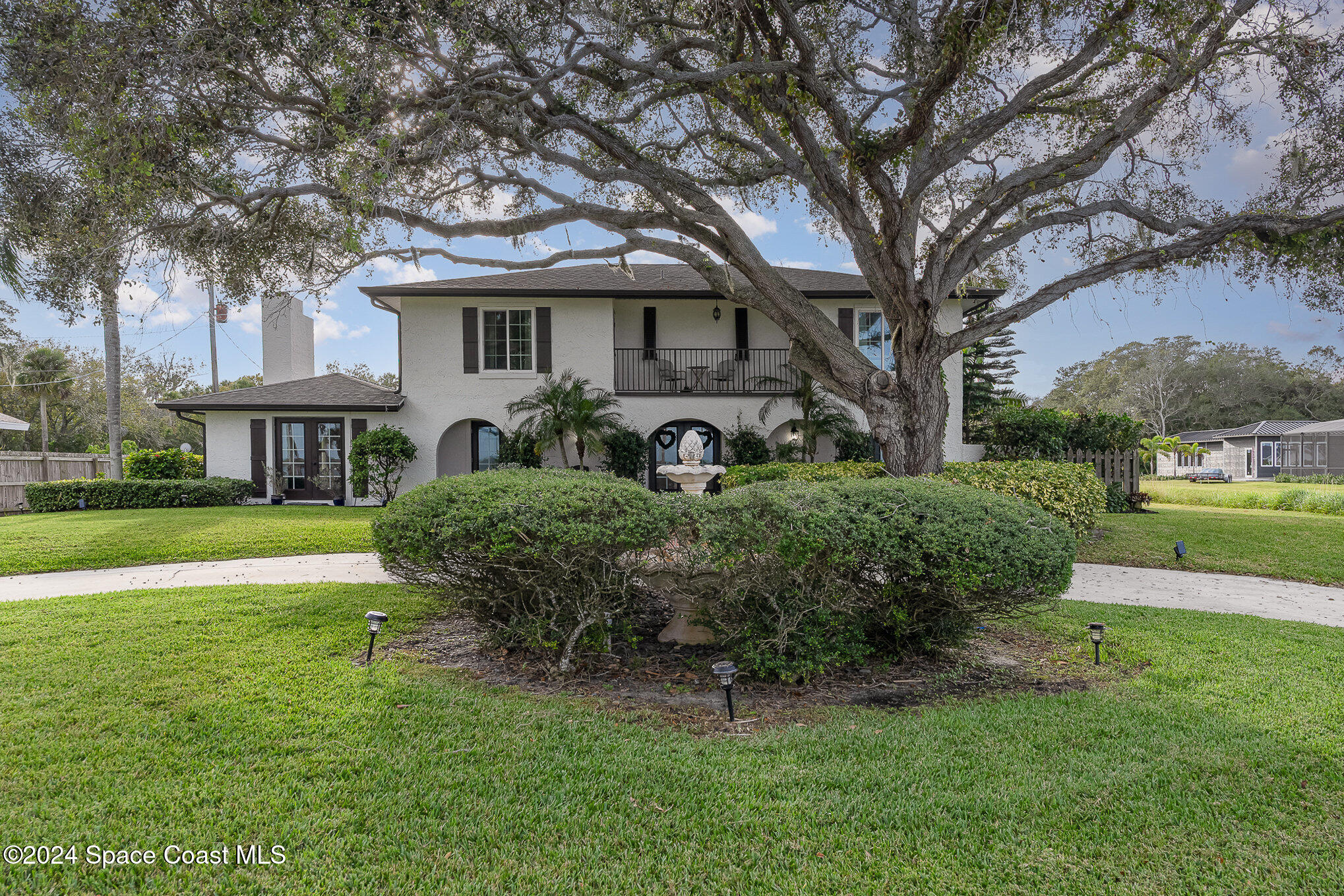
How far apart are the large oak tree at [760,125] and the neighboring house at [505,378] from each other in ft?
13.2

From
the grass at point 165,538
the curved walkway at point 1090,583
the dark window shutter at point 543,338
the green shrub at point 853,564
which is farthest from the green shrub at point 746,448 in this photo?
the green shrub at point 853,564

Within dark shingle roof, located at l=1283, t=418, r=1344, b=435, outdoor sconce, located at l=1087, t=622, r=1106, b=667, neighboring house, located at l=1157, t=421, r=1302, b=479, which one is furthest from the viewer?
neighboring house, located at l=1157, t=421, r=1302, b=479

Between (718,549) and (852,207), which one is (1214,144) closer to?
(852,207)

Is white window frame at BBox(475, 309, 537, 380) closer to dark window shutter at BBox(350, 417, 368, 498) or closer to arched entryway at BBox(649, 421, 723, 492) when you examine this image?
dark window shutter at BBox(350, 417, 368, 498)

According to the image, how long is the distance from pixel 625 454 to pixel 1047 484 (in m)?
8.20

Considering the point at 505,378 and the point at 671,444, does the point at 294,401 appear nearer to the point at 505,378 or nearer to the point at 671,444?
the point at 505,378

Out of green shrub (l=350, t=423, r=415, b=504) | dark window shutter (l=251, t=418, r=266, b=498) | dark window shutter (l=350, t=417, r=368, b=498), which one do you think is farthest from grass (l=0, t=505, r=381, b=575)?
dark window shutter (l=350, t=417, r=368, b=498)

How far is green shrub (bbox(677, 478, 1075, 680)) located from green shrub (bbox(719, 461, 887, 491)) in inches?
207

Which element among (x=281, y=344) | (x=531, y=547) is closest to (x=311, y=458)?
(x=281, y=344)

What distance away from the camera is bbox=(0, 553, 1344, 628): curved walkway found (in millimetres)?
6727

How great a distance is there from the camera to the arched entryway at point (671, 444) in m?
15.6

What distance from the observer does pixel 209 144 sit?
704 cm

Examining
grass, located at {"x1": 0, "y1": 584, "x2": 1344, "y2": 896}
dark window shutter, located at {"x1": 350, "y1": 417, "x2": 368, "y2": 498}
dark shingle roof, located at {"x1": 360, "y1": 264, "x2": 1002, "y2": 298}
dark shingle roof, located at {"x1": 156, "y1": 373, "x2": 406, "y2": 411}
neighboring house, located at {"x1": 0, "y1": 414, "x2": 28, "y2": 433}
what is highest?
dark shingle roof, located at {"x1": 360, "y1": 264, "x2": 1002, "y2": 298}

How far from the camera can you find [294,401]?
49.1ft
